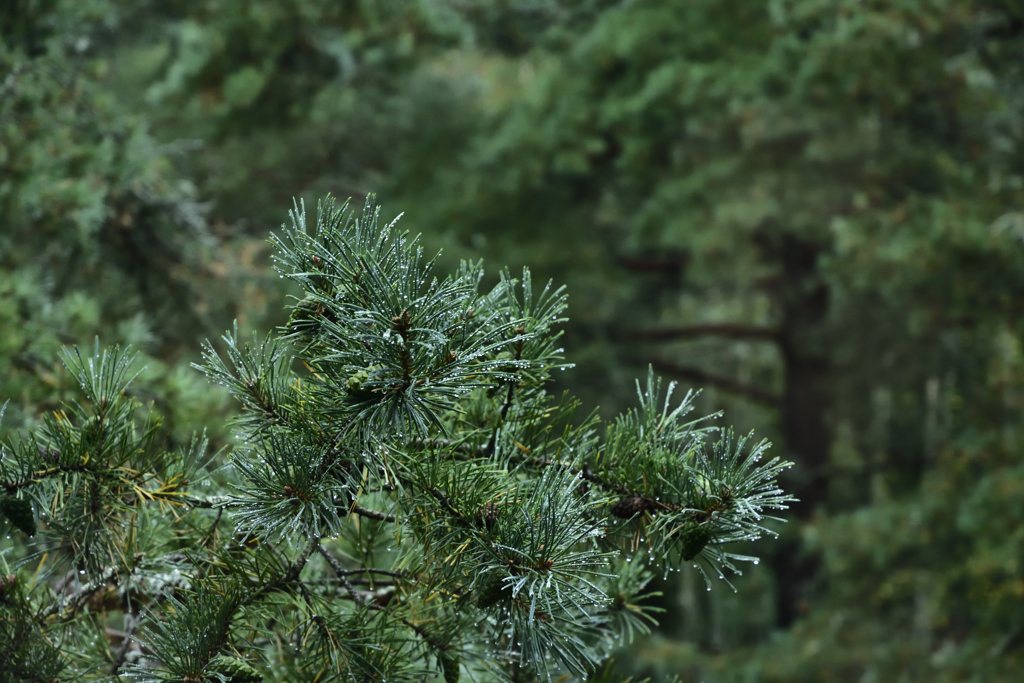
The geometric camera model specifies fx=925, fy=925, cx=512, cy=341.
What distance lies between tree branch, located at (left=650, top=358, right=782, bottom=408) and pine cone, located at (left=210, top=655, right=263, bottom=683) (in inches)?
250

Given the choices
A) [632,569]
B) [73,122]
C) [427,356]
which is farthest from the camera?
[73,122]

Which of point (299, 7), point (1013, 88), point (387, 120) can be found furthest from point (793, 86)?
point (387, 120)

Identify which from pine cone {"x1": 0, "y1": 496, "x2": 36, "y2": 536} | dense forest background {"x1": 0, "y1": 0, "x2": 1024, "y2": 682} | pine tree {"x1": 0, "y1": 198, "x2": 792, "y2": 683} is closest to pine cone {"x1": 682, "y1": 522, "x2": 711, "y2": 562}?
pine tree {"x1": 0, "y1": 198, "x2": 792, "y2": 683}

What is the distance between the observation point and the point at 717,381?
292 inches

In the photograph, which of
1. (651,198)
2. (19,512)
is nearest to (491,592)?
(19,512)

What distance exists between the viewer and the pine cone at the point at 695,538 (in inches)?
36.8

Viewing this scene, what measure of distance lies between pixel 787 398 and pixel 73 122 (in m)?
5.97

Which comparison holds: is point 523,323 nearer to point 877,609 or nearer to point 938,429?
point 877,609

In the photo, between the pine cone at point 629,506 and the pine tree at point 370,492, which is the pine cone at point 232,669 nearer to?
the pine tree at point 370,492

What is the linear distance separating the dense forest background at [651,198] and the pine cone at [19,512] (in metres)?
0.88

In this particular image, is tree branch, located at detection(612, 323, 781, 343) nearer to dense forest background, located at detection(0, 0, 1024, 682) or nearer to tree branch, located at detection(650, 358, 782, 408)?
dense forest background, located at detection(0, 0, 1024, 682)

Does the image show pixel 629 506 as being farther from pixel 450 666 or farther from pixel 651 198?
pixel 651 198

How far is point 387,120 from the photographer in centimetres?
606

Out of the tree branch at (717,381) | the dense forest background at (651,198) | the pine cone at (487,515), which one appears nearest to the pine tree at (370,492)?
the pine cone at (487,515)
